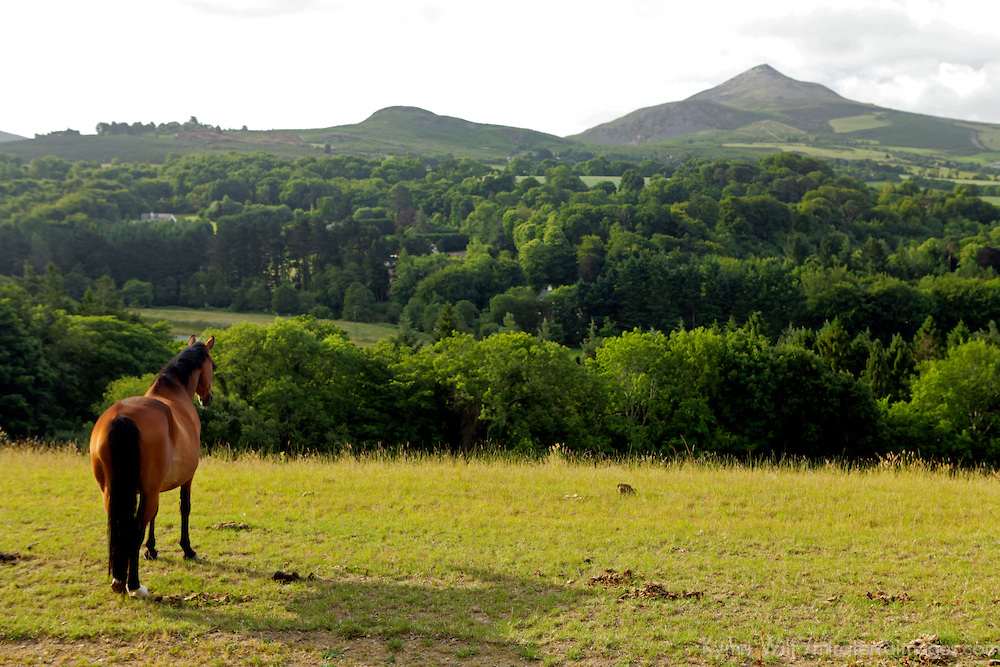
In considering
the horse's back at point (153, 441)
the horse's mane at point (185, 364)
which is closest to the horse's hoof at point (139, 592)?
the horse's back at point (153, 441)

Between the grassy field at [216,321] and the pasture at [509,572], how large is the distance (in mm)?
90769

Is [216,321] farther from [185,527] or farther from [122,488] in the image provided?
[122,488]

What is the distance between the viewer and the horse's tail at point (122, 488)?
748cm

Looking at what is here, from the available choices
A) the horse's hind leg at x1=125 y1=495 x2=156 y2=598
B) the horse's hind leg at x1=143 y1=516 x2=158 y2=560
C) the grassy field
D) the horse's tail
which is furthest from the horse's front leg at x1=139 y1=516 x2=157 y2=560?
the grassy field

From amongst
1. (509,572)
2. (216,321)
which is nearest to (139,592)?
(509,572)

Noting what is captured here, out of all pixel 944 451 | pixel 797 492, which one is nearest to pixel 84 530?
pixel 797 492

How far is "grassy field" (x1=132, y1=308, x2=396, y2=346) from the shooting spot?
352ft

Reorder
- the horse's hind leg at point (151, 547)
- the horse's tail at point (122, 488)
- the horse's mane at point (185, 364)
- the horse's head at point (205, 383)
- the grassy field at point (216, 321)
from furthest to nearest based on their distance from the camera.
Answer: the grassy field at point (216, 321) → the horse's head at point (205, 383) → the horse's mane at point (185, 364) → the horse's hind leg at point (151, 547) → the horse's tail at point (122, 488)

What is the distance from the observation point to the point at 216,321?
371ft

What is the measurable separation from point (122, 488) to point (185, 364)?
7.26 feet

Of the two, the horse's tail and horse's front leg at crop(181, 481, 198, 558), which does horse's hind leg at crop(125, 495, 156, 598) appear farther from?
horse's front leg at crop(181, 481, 198, 558)

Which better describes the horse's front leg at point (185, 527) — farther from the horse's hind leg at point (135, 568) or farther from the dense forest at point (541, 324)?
the dense forest at point (541, 324)

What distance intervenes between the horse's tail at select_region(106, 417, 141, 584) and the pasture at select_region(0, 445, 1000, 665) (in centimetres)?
51

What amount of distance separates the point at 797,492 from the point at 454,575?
6.92 m
